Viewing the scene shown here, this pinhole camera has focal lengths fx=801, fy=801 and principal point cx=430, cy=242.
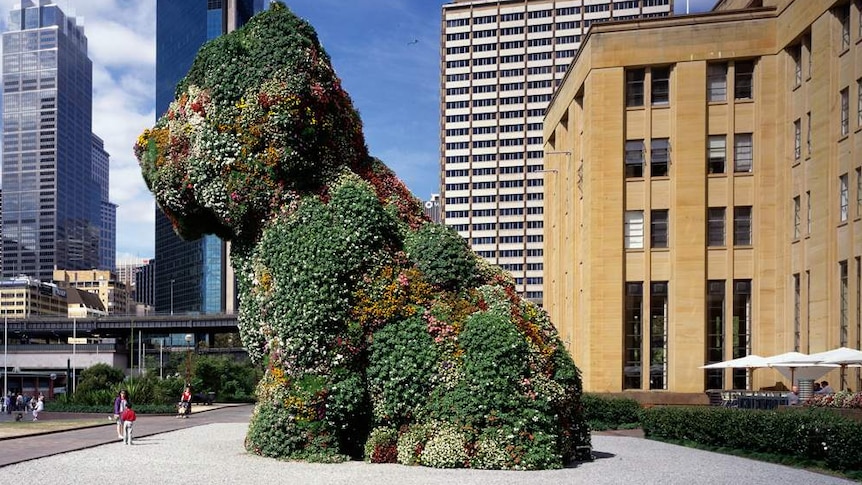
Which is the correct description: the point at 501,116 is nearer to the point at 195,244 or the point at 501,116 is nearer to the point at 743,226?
the point at 195,244

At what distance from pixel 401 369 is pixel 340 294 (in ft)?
6.39

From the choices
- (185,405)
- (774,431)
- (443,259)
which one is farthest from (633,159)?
(185,405)

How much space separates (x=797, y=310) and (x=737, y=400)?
27.8 ft

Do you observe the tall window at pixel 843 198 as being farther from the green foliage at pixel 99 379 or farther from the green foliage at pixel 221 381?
the green foliage at pixel 221 381

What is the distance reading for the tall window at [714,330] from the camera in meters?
36.2

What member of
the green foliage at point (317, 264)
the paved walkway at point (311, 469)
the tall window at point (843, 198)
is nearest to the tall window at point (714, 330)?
the tall window at point (843, 198)

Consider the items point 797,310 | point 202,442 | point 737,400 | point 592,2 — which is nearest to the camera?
point 202,442

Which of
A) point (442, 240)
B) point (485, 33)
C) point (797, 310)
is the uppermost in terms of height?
point (485, 33)

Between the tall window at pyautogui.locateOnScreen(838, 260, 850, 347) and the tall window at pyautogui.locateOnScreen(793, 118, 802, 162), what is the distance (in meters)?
6.33

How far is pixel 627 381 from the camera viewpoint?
37.0 metres

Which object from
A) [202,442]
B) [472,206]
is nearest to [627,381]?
[202,442]

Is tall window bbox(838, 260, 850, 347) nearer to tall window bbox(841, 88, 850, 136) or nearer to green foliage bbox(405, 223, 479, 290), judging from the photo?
tall window bbox(841, 88, 850, 136)

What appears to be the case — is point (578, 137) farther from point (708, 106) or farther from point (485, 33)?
point (485, 33)

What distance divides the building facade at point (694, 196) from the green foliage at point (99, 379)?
27964 millimetres
